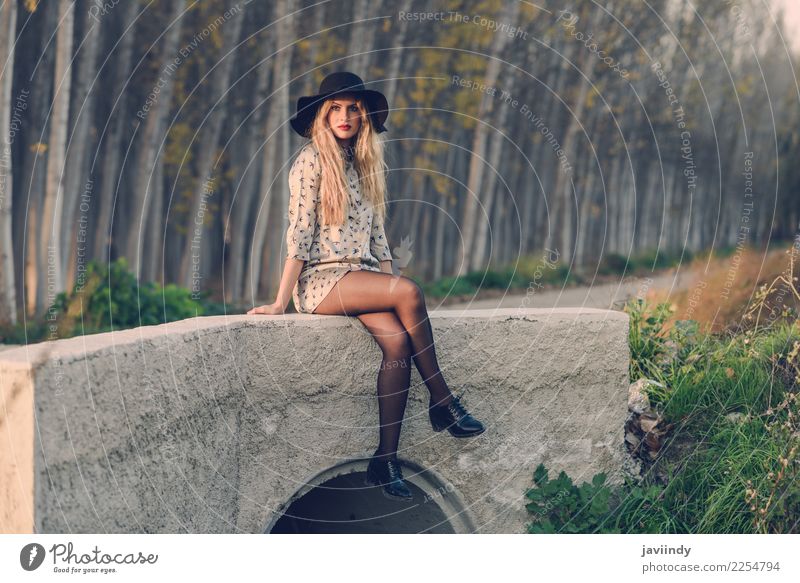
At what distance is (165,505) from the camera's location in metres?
4.35

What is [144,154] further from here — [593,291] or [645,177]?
[645,177]

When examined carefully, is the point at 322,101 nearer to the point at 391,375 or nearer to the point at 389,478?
the point at 391,375

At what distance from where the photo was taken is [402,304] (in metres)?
4.86

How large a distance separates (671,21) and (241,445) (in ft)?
57.6

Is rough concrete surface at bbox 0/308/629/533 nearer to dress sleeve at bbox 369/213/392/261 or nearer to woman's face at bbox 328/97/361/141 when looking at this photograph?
dress sleeve at bbox 369/213/392/261

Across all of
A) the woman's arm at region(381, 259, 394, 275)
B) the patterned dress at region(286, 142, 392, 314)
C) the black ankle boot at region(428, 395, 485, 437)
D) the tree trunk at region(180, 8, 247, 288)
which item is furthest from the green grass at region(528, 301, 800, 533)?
the tree trunk at region(180, 8, 247, 288)

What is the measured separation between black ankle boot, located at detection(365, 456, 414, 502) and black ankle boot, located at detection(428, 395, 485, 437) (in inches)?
11.4

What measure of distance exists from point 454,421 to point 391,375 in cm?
44

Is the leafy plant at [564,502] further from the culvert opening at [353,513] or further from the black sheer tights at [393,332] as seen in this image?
the black sheer tights at [393,332]

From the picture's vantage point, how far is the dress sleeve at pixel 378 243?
5262 mm

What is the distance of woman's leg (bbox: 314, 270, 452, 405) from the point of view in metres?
4.85

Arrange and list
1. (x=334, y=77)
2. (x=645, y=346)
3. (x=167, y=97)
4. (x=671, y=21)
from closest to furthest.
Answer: (x=334, y=77) → (x=645, y=346) → (x=167, y=97) → (x=671, y=21)

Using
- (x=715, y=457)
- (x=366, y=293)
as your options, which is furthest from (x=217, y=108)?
(x=715, y=457)
